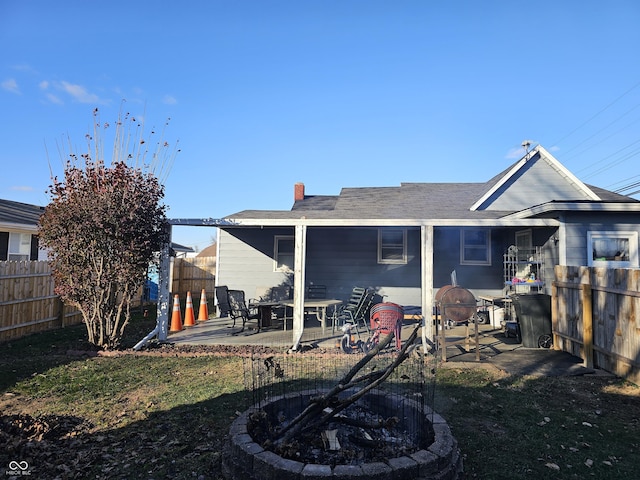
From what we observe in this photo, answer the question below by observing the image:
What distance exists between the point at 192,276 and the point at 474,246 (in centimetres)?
1151

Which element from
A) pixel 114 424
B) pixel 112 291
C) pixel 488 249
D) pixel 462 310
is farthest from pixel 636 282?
pixel 112 291

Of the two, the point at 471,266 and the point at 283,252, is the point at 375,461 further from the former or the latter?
the point at 283,252

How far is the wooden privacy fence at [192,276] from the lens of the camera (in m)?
14.7

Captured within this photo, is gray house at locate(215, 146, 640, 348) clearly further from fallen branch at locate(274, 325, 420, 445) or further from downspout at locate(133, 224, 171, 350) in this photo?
fallen branch at locate(274, 325, 420, 445)

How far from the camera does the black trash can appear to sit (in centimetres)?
684

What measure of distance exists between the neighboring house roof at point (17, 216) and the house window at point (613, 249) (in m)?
15.0

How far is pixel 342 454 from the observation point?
2.53 m

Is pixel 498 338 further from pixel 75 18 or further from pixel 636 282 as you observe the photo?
pixel 75 18

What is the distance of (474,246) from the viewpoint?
10.3 m

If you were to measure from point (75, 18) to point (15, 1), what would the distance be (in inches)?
37.1

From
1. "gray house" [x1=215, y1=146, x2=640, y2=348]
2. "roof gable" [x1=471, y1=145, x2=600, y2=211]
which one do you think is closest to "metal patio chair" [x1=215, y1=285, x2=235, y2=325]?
"gray house" [x1=215, y1=146, x2=640, y2=348]

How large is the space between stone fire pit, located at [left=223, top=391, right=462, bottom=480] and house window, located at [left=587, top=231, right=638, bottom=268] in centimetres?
610

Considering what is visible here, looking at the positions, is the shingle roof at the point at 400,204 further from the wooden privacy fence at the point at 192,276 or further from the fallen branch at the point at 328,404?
the fallen branch at the point at 328,404

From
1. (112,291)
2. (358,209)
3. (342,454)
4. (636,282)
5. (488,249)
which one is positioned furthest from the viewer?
(358,209)
